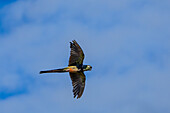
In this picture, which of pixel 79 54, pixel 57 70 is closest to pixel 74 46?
pixel 79 54

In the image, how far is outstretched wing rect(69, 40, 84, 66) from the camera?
30750mm

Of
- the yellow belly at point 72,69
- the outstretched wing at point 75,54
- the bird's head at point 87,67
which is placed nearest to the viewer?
the outstretched wing at point 75,54

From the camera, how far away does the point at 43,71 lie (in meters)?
30.7

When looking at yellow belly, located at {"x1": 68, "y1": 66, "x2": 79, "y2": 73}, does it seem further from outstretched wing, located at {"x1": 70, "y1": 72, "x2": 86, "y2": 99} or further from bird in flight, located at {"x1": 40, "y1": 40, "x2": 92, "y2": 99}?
outstretched wing, located at {"x1": 70, "y1": 72, "x2": 86, "y2": 99}

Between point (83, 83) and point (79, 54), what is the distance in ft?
9.88

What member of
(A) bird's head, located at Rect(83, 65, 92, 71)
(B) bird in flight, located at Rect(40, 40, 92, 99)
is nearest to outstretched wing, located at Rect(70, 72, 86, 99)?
(B) bird in flight, located at Rect(40, 40, 92, 99)

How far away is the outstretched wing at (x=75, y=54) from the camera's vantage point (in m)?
30.8

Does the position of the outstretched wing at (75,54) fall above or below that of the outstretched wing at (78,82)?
above

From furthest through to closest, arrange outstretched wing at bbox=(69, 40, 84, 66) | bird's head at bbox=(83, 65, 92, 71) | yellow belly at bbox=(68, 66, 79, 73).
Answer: bird's head at bbox=(83, 65, 92, 71)
yellow belly at bbox=(68, 66, 79, 73)
outstretched wing at bbox=(69, 40, 84, 66)

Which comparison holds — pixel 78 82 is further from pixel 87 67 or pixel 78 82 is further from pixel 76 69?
pixel 87 67

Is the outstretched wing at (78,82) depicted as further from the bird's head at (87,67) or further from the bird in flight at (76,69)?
the bird's head at (87,67)

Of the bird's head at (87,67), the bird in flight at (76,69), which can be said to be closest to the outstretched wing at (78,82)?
the bird in flight at (76,69)

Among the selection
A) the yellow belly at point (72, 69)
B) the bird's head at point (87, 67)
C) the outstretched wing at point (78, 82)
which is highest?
the bird's head at point (87, 67)

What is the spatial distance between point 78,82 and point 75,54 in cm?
290
